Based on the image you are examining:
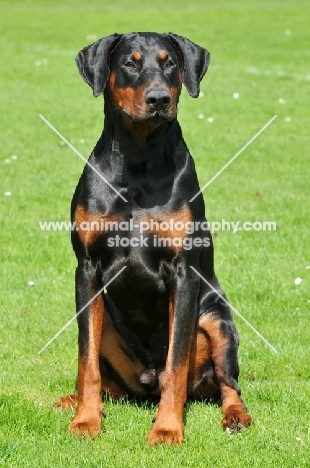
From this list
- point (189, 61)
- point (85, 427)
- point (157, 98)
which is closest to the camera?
point (157, 98)

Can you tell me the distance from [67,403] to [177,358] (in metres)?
0.77

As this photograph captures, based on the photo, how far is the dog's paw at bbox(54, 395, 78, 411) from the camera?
4.57m

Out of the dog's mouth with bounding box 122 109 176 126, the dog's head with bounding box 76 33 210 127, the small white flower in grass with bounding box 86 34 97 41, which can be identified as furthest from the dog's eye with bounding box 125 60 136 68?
the small white flower in grass with bounding box 86 34 97 41

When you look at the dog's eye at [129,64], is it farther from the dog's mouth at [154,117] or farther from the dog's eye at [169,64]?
the dog's mouth at [154,117]

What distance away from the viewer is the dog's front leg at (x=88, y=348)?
169 inches

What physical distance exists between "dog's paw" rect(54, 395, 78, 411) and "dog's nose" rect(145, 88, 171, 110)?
68.5 inches

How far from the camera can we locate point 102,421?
440 centimetres

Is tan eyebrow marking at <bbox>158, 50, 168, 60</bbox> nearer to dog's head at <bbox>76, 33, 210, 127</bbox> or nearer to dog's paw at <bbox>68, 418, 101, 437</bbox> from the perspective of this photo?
dog's head at <bbox>76, 33, 210, 127</bbox>

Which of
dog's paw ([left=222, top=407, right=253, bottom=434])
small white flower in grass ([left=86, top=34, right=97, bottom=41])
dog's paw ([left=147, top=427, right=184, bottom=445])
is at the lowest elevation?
small white flower in grass ([left=86, top=34, right=97, bottom=41])

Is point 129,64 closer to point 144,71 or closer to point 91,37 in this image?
point 144,71

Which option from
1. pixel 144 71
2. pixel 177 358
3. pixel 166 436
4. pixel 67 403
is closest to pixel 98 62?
pixel 144 71

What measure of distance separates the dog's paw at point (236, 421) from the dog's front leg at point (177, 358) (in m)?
0.26

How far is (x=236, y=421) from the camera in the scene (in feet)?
14.1

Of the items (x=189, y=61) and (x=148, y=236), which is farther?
(x=189, y=61)
